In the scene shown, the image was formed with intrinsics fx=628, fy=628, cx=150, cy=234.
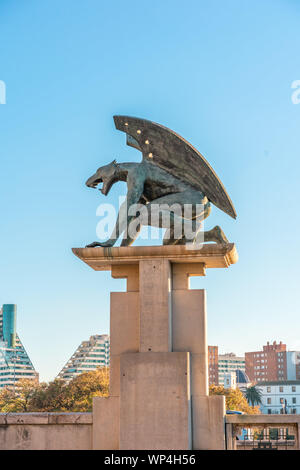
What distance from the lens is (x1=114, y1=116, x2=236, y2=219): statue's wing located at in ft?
35.4

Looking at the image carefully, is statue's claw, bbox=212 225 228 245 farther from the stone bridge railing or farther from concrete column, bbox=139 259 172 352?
the stone bridge railing

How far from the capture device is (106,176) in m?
11.4

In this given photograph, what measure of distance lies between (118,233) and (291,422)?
13.6 ft

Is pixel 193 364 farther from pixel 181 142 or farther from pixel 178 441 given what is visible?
pixel 181 142

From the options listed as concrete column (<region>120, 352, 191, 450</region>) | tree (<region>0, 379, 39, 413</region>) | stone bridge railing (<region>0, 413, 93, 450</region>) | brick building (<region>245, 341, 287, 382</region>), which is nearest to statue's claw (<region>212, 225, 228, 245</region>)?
concrete column (<region>120, 352, 191, 450</region>)

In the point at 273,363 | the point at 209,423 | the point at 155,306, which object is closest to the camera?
the point at 209,423

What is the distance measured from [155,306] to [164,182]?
229 cm

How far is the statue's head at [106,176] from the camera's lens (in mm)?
11336

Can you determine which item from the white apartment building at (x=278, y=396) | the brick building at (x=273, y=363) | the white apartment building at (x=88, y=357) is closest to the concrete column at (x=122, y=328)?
the white apartment building at (x=278, y=396)

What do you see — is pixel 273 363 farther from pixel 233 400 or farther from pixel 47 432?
pixel 47 432

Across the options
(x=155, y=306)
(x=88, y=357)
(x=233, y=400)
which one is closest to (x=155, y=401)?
(x=155, y=306)

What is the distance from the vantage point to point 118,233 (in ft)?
35.1

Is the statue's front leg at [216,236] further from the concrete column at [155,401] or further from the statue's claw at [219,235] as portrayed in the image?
the concrete column at [155,401]

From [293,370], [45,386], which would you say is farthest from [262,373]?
[45,386]
